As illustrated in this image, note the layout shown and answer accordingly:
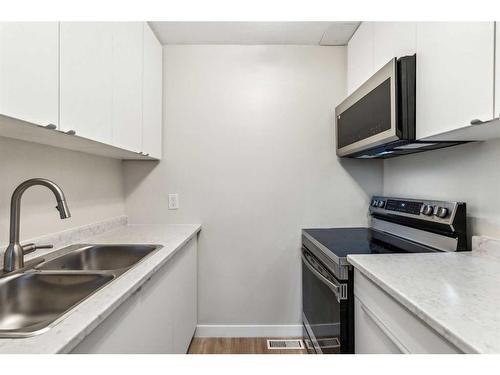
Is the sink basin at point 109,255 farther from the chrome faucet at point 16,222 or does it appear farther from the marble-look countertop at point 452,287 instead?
the marble-look countertop at point 452,287

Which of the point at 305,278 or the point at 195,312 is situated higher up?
the point at 305,278

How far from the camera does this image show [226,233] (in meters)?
2.06

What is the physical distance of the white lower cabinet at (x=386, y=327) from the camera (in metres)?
0.71

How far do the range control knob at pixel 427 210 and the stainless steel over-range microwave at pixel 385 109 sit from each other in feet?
1.15

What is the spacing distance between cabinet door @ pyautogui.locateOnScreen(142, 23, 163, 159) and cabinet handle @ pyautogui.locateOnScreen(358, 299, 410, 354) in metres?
1.52

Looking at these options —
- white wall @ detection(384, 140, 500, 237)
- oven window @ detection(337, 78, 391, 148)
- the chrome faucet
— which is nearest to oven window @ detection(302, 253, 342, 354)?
white wall @ detection(384, 140, 500, 237)

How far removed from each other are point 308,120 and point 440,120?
107cm

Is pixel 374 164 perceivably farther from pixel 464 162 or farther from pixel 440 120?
pixel 440 120

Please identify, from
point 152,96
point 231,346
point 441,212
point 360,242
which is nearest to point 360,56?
point 441,212

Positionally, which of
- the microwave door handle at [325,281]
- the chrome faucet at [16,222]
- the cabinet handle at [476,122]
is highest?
the cabinet handle at [476,122]

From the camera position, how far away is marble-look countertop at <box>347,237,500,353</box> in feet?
1.96

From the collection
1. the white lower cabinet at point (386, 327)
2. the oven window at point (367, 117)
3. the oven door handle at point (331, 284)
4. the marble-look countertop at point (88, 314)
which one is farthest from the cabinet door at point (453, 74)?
the marble-look countertop at point (88, 314)

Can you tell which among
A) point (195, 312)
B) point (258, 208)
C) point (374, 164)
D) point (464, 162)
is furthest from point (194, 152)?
point (464, 162)

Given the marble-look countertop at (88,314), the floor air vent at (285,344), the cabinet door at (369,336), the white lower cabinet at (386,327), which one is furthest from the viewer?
the floor air vent at (285,344)
